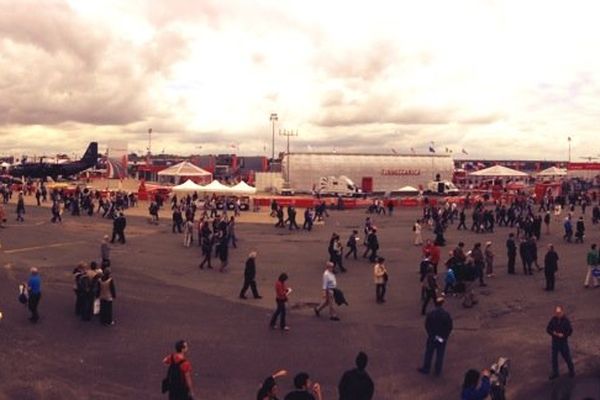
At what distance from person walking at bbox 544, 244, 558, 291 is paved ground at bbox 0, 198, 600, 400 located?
441mm

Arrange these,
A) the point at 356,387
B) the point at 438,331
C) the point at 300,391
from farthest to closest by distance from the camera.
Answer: the point at 438,331, the point at 356,387, the point at 300,391

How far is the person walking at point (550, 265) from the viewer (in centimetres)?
1627

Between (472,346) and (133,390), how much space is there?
661 cm

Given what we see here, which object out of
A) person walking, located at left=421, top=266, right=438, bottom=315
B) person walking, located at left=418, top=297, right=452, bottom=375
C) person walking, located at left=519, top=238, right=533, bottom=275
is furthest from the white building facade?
person walking, located at left=418, top=297, right=452, bottom=375

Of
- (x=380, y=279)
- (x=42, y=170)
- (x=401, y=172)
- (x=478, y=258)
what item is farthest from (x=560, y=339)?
(x=42, y=170)

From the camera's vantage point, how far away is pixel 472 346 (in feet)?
39.6

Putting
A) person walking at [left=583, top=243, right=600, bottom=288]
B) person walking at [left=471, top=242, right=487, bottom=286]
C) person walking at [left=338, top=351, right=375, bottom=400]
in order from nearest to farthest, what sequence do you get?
person walking at [left=338, top=351, right=375, bottom=400] < person walking at [left=583, top=243, right=600, bottom=288] < person walking at [left=471, top=242, right=487, bottom=286]

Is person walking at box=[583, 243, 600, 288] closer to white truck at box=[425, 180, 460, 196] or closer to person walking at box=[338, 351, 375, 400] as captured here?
person walking at box=[338, 351, 375, 400]

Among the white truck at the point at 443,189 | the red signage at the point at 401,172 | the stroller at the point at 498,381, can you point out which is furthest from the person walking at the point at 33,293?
the red signage at the point at 401,172

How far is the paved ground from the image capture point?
9.96 metres

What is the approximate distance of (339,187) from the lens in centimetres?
6594

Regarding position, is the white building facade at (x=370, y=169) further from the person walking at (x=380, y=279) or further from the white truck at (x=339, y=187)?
the person walking at (x=380, y=279)

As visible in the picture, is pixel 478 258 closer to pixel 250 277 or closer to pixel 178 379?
pixel 250 277

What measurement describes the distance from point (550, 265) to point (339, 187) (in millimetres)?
49710
